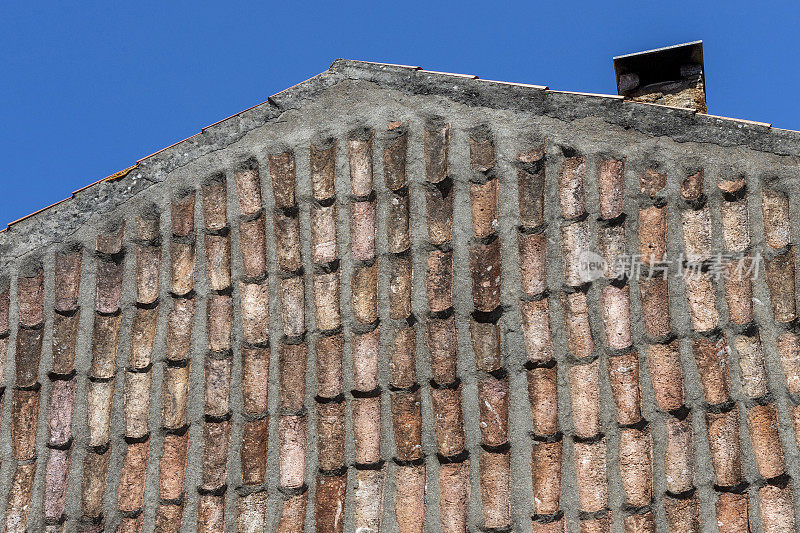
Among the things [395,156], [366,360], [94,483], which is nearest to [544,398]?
[366,360]

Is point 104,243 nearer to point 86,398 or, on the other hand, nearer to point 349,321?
point 86,398

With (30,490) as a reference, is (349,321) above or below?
above

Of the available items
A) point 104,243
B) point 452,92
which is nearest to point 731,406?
point 452,92

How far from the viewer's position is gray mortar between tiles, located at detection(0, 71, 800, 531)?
3447 millimetres

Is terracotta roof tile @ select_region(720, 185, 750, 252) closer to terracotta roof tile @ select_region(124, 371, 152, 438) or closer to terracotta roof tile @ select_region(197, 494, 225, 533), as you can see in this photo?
terracotta roof tile @ select_region(197, 494, 225, 533)

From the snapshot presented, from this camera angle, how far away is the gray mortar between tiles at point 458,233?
345cm

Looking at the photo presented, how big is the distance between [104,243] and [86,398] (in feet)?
2.53

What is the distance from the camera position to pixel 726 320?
11.5 feet

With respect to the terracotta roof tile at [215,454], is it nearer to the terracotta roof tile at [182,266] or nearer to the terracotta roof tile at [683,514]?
the terracotta roof tile at [182,266]

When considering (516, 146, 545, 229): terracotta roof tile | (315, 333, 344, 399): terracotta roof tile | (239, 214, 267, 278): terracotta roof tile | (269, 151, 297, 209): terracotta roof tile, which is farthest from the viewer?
(269, 151, 297, 209): terracotta roof tile

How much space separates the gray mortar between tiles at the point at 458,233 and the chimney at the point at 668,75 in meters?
2.00

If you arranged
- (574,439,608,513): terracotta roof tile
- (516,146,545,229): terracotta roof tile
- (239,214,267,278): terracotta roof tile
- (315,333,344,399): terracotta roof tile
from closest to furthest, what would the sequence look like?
(574,439,608,513): terracotta roof tile
(315,333,344,399): terracotta roof tile
(516,146,545,229): terracotta roof tile
(239,214,267,278): terracotta roof tile

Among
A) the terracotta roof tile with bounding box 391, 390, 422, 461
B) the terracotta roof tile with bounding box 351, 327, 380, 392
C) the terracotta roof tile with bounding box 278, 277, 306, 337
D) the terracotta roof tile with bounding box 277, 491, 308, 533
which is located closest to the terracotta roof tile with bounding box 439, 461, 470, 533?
A: the terracotta roof tile with bounding box 391, 390, 422, 461

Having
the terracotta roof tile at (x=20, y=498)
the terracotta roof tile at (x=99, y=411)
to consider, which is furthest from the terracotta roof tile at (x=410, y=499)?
the terracotta roof tile at (x=20, y=498)
